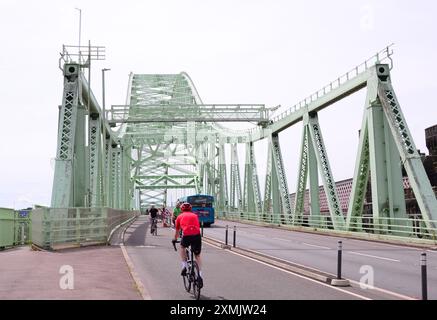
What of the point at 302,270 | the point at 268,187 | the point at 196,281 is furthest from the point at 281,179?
the point at 196,281

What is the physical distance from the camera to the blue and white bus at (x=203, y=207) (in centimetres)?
4553

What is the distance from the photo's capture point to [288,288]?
10414 mm

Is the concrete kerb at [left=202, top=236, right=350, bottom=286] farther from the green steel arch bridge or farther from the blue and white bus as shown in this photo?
the blue and white bus

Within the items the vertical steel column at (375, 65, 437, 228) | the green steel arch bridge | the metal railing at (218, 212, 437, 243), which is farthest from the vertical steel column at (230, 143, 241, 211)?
the vertical steel column at (375, 65, 437, 228)

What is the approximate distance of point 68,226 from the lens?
20.7 m

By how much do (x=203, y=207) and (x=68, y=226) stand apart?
26.1 m

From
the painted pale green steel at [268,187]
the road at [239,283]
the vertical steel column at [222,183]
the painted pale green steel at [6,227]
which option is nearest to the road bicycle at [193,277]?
the road at [239,283]

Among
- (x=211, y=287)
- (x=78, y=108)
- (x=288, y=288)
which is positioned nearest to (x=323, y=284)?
(x=288, y=288)

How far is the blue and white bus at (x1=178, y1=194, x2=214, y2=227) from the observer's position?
4553cm

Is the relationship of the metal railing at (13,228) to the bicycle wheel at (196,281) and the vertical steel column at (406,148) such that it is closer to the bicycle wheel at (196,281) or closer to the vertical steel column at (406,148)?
the bicycle wheel at (196,281)

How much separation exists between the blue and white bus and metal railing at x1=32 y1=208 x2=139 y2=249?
22349mm

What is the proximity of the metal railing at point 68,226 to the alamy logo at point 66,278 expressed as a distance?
5.57 m
